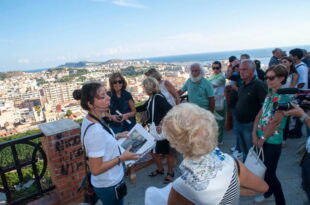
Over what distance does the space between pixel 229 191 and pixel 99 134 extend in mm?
1033

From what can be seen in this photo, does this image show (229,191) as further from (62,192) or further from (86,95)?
(62,192)

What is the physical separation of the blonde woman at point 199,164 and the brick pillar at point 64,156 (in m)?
2.02

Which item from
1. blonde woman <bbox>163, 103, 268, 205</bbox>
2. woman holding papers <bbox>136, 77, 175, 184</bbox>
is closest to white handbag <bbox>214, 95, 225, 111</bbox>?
woman holding papers <bbox>136, 77, 175, 184</bbox>

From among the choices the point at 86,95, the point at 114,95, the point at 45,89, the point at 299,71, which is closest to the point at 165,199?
the point at 86,95

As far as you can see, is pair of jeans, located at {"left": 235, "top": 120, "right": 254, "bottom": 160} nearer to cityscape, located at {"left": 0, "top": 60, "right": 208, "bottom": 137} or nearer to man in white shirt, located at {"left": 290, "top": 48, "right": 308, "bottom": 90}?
man in white shirt, located at {"left": 290, "top": 48, "right": 308, "bottom": 90}

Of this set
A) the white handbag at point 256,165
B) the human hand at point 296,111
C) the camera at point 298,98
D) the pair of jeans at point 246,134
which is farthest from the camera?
the pair of jeans at point 246,134

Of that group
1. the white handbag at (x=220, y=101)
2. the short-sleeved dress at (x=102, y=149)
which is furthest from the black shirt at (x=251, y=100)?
the short-sleeved dress at (x=102, y=149)

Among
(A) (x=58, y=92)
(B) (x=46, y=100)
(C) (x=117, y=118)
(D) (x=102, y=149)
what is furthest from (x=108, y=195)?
(A) (x=58, y=92)

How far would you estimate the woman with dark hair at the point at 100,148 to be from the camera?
165 cm

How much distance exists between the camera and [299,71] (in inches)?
167

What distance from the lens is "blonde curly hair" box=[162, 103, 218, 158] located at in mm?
1105

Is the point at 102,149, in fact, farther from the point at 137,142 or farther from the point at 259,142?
the point at 259,142

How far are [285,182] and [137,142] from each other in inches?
93.2

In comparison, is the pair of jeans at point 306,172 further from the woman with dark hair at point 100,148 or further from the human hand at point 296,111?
the woman with dark hair at point 100,148
